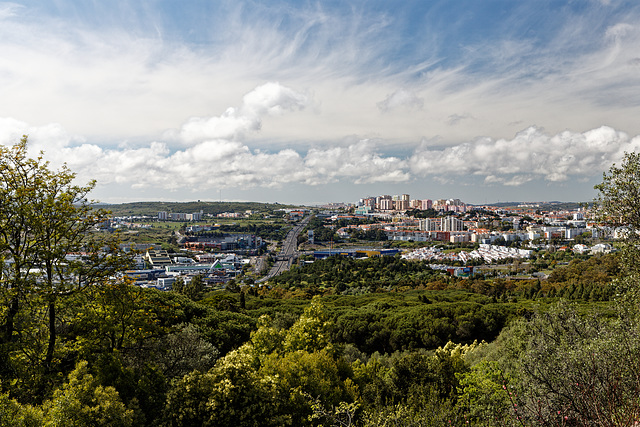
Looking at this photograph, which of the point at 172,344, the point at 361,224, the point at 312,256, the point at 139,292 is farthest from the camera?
the point at 361,224

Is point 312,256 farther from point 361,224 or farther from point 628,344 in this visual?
point 628,344

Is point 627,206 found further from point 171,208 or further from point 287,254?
point 171,208

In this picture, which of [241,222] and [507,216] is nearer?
[241,222]

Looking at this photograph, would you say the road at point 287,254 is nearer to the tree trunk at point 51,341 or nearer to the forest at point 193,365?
the forest at point 193,365

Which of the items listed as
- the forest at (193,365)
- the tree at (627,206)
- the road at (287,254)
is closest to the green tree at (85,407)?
the forest at (193,365)

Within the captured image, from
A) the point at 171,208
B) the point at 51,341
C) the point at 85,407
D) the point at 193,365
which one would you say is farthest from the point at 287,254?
the point at 85,407

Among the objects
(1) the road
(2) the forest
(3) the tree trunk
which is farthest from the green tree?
(1) the road

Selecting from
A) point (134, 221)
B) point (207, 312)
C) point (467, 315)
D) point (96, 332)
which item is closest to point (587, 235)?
point (467, 315)

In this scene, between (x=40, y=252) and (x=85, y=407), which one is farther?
(x=40, y=252)
